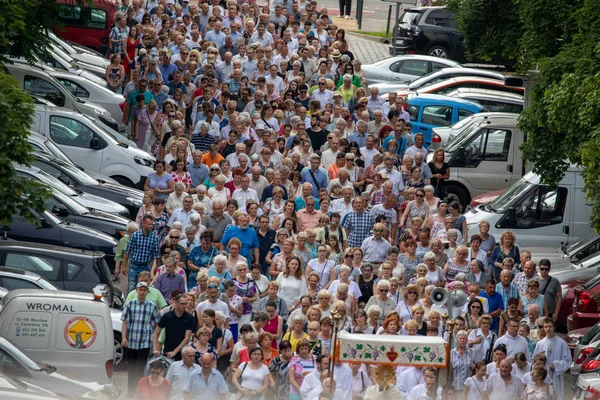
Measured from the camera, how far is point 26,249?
19328mm

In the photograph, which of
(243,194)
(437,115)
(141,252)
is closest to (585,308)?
(243,194)

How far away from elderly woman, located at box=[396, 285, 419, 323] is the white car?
12.0 metres

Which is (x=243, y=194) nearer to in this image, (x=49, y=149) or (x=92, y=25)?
(x=49, y=149)

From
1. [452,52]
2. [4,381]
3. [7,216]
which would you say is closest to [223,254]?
[7,216]

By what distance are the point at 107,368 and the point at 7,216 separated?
7.92 ft

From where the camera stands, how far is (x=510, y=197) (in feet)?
82.1

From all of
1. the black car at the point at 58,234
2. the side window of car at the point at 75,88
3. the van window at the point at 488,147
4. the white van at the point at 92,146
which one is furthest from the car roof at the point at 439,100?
the black car at the point at 58,234

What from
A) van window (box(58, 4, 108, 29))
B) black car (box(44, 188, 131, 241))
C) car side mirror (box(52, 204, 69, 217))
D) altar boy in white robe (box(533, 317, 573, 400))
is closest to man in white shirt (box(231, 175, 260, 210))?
black car (box(44, 188, 131, 241))

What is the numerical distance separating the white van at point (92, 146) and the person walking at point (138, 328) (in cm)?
840

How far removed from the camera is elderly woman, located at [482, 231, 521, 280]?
21.4 metres

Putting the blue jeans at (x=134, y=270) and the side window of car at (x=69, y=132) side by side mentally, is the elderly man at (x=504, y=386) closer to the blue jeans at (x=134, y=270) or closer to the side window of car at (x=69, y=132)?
the blue jeans at (x=134, y=270)

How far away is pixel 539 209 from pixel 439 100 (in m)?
7.58

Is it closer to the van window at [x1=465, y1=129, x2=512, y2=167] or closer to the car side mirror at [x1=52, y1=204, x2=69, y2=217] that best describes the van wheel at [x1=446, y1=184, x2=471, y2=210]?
the van window at [x1=465, y1=129, x2=512, y2=167]

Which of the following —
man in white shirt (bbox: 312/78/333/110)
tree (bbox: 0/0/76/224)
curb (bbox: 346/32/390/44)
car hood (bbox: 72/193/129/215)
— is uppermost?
tree (bbox: 0/0/76/224)
